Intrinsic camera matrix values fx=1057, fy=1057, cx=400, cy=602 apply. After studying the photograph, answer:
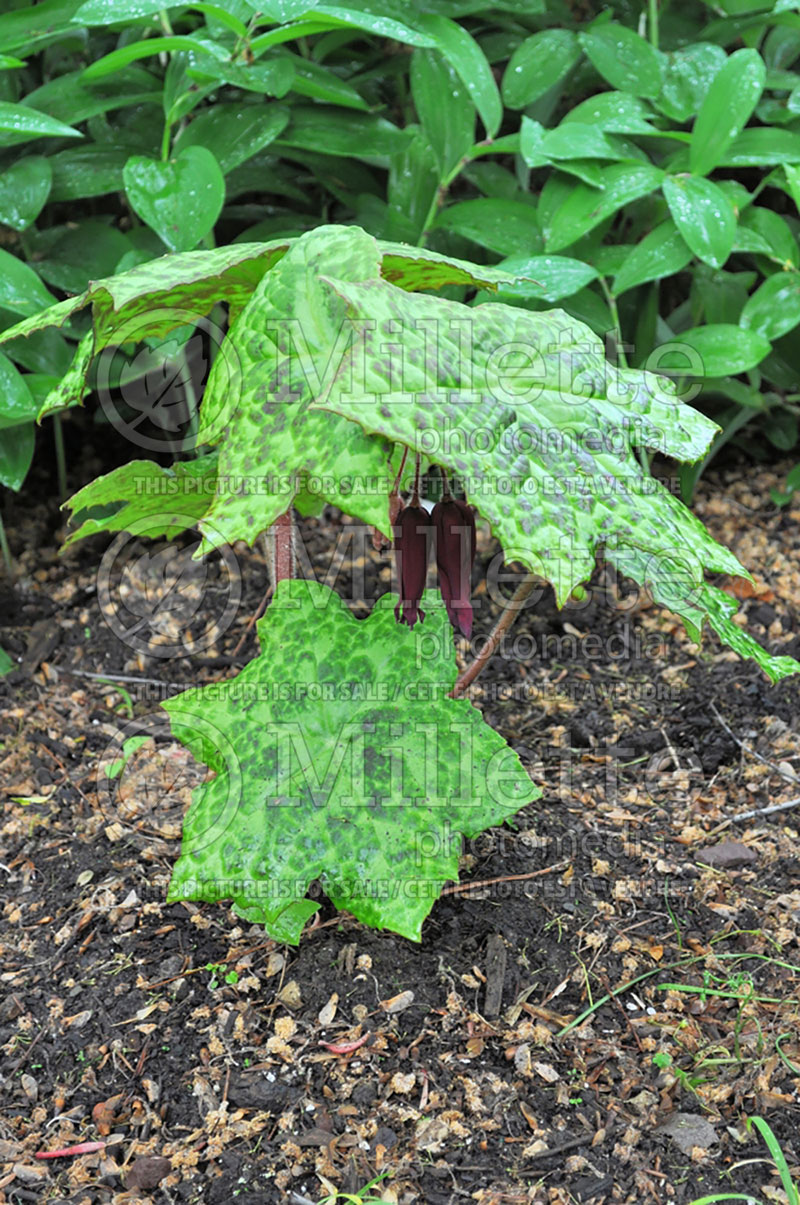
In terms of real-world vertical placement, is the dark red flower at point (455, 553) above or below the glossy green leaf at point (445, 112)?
below

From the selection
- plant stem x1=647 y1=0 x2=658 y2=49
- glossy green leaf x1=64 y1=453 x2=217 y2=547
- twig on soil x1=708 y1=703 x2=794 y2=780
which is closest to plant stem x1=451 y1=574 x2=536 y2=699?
glossy green leaf x1=64 y1=453 x2=217 y2=547

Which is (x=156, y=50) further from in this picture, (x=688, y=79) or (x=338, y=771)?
(x=338, y=771)

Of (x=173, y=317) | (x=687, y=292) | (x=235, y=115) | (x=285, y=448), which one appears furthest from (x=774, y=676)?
(x=687, y=292)

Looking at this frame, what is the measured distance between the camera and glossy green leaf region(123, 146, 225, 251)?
4.80 feet

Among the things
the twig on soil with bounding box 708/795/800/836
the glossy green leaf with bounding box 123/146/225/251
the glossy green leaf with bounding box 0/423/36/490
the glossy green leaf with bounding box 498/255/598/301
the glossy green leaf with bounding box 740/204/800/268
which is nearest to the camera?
the twig on soil with bounding box 708/795/800/836

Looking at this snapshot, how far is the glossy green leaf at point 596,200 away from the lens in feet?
5.41

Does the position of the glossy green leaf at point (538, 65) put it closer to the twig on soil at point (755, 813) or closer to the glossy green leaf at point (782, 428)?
the glossy green leaf at point (782, 428)

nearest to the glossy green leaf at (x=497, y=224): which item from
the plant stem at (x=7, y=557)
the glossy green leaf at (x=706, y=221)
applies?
the glossy green leaf at (x=706, y=221)

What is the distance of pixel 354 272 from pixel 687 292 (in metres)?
1.52

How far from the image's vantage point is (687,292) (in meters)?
2.20

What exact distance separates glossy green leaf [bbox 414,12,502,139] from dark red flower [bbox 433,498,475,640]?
0.89m

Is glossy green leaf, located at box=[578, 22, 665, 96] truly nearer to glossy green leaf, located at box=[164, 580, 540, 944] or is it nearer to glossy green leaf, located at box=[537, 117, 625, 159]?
glossy green leaf, located at box=[537, 117, 625, 159]

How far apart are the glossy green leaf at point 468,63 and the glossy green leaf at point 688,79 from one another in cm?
32

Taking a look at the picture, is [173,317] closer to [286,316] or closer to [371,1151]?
[286,316]
